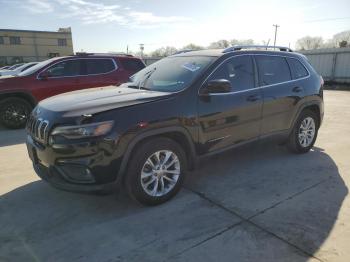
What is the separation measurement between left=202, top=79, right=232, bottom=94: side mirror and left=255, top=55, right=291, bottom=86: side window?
38.9 inches

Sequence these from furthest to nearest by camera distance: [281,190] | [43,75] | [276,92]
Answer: [43,75] → [276,92] → [281,190]

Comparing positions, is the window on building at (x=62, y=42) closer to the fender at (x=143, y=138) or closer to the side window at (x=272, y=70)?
the side window at (x=272, y=70)

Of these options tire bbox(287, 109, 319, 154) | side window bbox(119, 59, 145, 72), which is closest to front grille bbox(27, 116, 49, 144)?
tire bbox(287, 109, 319, 154)

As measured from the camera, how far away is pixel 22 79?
8.01 metres

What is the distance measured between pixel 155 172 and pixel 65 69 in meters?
5.83

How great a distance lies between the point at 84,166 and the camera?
325 cm

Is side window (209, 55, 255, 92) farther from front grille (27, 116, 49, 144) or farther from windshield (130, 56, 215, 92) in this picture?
front grille (27, 116, 49, 144)

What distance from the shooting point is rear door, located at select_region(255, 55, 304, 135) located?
15.7 feet

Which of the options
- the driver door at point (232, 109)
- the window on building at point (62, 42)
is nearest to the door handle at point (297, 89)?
the driver door at point (232, 109)

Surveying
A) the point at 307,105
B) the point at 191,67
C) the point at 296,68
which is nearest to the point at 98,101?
the point at 191,67

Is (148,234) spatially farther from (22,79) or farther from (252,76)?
(22,79)

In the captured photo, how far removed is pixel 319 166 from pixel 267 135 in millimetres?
970

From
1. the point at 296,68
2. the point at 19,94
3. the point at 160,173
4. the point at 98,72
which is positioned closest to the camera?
the point at 160,173

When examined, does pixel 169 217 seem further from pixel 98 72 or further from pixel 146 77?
pixel 98 72
